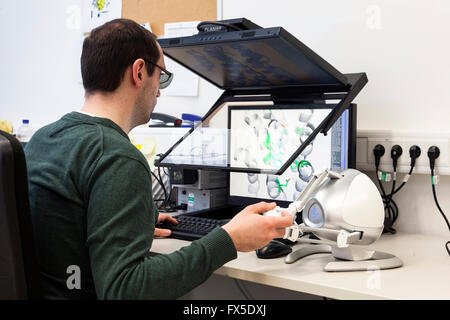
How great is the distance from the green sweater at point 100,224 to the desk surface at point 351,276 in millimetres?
121

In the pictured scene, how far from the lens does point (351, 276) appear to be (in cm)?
97

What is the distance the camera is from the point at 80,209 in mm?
865

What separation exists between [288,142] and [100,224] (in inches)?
24.2

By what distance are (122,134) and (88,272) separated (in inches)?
11.1

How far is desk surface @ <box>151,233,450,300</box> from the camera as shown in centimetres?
88

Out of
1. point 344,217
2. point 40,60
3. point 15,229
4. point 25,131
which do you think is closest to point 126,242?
point 15,229

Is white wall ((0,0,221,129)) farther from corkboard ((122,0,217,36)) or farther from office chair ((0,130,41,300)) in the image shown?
office chair ((0,130,41,300))

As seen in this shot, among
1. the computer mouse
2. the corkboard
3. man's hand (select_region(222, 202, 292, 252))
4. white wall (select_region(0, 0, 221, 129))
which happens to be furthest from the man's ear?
white wall (select_region(0, 0, 221, 129))

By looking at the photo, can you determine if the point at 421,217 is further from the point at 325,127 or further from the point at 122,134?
the point at 122,134

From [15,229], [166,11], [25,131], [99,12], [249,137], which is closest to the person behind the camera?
[15,229]

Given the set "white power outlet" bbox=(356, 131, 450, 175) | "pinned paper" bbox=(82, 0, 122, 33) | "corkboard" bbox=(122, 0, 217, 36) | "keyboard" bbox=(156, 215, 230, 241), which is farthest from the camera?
"pinned paper" bbox=(82, 0, 122, 33)

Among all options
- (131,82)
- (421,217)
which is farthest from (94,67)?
(421,217)

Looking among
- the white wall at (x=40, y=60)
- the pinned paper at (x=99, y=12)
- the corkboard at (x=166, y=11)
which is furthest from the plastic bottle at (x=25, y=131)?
the corkboard at (x=166, y=11)

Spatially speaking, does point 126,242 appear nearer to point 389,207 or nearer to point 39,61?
point 389,207
